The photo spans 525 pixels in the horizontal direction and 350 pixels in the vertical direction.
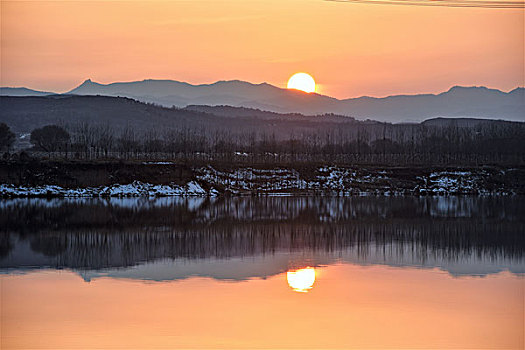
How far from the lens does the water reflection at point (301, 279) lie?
2000 centimetres

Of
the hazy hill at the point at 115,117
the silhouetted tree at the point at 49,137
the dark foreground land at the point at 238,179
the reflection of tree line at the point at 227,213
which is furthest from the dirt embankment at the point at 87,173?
the hazy hill at the point at 115,117

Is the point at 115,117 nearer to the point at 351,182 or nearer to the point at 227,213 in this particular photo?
the point at 351,182

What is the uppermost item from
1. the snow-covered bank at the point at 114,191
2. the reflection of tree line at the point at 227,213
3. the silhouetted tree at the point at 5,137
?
the silhouetted tree at the point at 5,137

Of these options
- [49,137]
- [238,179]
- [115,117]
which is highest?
[115,117]

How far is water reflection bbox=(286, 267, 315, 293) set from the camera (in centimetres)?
2000

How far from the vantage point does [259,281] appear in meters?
21.1

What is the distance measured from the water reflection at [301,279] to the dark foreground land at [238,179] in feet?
131

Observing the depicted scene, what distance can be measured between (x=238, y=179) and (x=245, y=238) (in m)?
36.3

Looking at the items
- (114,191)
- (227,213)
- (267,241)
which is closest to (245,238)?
(267,241)

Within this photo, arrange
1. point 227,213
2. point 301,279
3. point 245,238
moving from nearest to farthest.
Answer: point 301,279
point 245,238
point 227,213

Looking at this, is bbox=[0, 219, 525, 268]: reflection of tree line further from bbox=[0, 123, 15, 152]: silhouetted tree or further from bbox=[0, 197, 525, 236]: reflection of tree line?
bbox=[0, 123, 15, 152]: silhouetted tree

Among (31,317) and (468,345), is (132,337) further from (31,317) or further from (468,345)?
(468,345)

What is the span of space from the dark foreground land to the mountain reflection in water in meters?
10.5

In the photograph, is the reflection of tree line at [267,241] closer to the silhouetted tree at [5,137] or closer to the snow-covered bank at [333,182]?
the snow-covered bank at [333,182]
